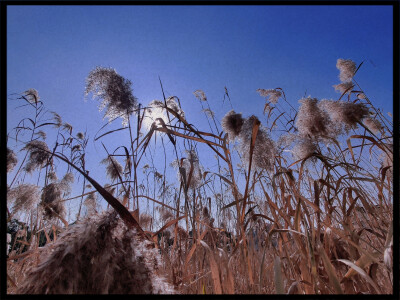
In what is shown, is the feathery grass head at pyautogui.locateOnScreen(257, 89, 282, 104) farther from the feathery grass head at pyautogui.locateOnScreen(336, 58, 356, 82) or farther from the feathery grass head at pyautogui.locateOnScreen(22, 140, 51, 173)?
the feathery grass head at pyautogui.locateOnScreen(22, 140, 51, 173)

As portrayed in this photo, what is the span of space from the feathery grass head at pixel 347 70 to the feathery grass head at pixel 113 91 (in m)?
1.73

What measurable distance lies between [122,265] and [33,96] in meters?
2.33

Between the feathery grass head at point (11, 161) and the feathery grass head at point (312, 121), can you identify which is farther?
the feathery grass head at point (11, 161)

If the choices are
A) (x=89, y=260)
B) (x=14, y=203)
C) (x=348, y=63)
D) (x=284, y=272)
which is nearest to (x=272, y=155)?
(x=284, y=272)

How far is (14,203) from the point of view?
2.31m

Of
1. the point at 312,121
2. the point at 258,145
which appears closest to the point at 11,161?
the point at 258,145

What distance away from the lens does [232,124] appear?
164cm

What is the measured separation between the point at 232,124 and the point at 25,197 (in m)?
1.88

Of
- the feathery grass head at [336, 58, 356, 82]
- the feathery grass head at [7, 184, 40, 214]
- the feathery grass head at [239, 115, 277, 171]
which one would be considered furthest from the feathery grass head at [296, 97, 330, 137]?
the feathery grass head at [7, 184, 40, 214]

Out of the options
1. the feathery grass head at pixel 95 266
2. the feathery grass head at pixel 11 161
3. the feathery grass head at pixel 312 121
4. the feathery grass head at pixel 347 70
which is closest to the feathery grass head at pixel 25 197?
the feathery grass head at pixel 11 161

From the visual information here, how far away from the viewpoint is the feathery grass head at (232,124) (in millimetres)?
1619

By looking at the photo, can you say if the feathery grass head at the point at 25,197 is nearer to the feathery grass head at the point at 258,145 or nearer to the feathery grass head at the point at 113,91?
the feathery grass head at the point at 113,91

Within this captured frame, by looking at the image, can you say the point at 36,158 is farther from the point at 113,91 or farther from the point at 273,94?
the point at 273,94

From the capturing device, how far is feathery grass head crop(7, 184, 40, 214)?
2.24 meters
